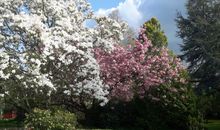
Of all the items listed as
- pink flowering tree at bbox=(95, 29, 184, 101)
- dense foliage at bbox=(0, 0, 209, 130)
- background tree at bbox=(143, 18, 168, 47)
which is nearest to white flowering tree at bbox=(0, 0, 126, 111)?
dense foliage at bbox=(0, 0, 209, 130)

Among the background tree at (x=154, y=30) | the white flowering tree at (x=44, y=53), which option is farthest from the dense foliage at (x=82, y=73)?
the background tree at (x=154, y=30)

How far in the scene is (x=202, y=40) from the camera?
3127 centimetres

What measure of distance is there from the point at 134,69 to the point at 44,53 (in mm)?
6982

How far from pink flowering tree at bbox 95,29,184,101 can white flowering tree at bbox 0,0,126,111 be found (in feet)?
6.54

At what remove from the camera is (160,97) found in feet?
73.0

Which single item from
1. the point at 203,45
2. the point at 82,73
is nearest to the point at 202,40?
the point at 203,45

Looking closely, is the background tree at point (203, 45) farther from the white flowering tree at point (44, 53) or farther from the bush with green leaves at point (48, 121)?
the bush with green leaves at point (48, 121)

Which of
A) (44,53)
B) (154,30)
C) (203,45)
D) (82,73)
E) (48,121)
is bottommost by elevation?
(48,121)

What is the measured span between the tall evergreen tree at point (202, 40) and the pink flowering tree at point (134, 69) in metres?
6.60

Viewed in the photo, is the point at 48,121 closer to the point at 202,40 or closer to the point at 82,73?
the point at 82,73

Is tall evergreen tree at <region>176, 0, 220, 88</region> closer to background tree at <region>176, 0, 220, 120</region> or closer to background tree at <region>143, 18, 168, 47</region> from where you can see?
background tree at <region>176, 0, 220, 120</region>

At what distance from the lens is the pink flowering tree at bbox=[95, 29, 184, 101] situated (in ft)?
78.3

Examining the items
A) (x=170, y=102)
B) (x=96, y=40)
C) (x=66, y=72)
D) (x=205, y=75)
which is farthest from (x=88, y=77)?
(x=205, y=75)

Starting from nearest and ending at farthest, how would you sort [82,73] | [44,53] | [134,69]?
[44,53], [82,73], [134,69]
